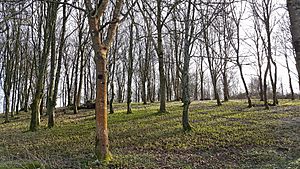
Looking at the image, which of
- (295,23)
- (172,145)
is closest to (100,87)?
(172,145)

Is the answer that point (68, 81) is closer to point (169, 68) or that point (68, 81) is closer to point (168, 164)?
point (169, 68)

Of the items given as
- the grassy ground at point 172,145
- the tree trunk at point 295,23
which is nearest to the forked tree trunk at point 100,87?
the grassy ground at point 172,145

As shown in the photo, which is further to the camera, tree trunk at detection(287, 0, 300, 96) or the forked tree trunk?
the forked tree trunk

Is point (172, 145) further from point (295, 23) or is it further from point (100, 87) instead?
point (295, 23)

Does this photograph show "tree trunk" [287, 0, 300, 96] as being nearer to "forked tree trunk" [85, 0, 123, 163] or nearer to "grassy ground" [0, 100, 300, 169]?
"grassy ground" [0, 100, 300, 169]

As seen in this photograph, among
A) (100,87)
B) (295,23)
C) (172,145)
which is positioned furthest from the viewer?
(172,145)

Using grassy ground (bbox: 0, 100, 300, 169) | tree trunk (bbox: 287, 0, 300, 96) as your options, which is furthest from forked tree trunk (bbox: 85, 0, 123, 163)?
tree trunk (bbox: 287, 0, 300, 96)

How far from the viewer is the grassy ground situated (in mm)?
7035

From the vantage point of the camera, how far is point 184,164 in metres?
6.95

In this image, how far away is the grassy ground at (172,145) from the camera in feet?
23.1

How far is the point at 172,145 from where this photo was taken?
9.02 meters

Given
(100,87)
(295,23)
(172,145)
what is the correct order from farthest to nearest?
(172,145)
(100,87)
(295,23)

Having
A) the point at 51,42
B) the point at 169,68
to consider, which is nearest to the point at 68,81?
the point at 51,42

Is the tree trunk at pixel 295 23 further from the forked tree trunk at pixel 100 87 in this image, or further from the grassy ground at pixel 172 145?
the forked tree trunk at pixel 100 87
